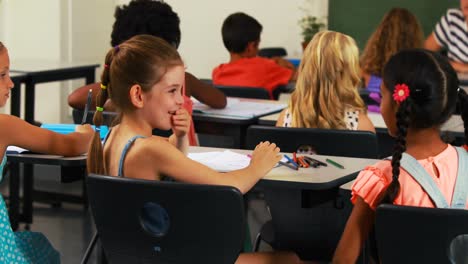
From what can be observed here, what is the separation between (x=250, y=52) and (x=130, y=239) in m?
3.27

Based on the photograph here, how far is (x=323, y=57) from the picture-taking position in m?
3.65

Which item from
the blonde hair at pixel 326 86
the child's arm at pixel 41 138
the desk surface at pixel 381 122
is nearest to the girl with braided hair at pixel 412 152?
the child's arm at pixel 41 138

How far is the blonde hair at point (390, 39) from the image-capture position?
542 centimetres

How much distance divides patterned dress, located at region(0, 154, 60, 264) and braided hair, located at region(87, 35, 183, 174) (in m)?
0.28

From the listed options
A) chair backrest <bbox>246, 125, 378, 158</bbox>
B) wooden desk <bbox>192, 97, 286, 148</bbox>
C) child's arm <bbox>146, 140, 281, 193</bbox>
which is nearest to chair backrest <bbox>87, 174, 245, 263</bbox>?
child's arm <bbox>146, 140, 281, 193</bbox>

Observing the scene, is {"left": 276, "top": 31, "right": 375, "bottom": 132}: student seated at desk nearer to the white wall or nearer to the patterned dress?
the patterned dress

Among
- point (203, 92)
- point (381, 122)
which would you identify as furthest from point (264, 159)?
point (203, 92)

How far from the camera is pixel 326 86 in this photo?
3.63 metres

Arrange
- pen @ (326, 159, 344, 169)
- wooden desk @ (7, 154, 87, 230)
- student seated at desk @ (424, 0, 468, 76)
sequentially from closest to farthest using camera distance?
pen @ (326, 159, 344, 169) → wooden desk @ (7, 154, 87, 230) → student seated at desk @ (424, 0, 468, 76)

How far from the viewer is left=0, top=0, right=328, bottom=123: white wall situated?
753cm

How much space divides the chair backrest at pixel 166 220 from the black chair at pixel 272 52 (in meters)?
4.95

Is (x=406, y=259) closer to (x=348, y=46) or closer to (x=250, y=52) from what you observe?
(x=348, y=46)

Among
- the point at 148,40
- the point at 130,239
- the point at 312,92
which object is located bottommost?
the point at 130,239

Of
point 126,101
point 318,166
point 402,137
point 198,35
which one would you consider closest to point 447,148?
point 402,137
